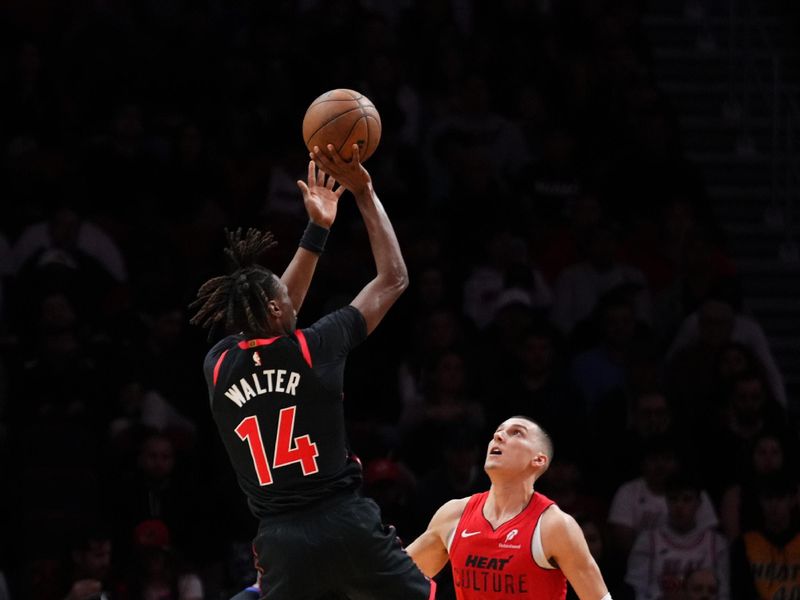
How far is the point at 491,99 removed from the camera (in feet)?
40.7

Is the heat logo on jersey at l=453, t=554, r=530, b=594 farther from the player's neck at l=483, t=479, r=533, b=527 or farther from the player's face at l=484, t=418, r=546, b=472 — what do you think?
the player's face at l=484, t=418, r=546, b=472

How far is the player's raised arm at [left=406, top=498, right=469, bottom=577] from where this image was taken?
660 cm

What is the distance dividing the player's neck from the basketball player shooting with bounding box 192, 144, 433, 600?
0.81 m

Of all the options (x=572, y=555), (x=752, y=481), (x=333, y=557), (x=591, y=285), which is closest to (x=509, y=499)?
(x=572, y=555)

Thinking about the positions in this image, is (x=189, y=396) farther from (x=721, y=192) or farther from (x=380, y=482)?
(x=721, y=192)

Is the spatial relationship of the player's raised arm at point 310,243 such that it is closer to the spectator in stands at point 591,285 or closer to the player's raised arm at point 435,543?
the player's raised arm at point 435,543

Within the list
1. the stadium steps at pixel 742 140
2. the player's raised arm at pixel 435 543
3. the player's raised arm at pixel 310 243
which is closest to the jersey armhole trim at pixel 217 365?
the player's raised arm at pixel 310 243

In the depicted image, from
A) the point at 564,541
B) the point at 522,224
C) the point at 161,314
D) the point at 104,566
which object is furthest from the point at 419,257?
the point at 564,541

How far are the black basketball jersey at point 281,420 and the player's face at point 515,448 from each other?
3.29 feet

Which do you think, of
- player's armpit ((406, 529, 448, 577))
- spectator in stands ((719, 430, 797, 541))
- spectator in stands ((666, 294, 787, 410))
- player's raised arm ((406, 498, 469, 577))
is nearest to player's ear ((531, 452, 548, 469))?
player's raised arm ((406, 498, 469, 577))

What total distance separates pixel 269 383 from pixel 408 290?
4704mm

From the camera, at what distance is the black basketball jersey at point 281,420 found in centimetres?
561

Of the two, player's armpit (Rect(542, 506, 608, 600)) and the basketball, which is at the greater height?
the basketball

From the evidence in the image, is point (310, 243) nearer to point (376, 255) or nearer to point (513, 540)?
point (376, 255)
